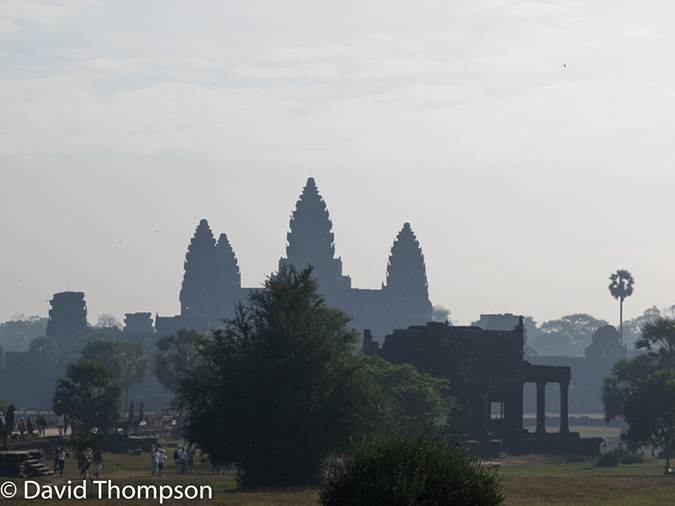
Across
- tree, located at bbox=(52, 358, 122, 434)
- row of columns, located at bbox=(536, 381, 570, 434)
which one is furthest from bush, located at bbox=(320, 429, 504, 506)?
row of columns, located at bbox=(536, 381, 570, 434)

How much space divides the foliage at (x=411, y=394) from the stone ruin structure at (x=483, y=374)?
15.4ft

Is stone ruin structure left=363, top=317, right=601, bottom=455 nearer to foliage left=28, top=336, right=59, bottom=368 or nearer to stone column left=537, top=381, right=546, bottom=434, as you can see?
stone column left=537, top=381, right=546, bottom=434

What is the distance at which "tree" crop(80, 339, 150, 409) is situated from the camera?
10769 centimetres

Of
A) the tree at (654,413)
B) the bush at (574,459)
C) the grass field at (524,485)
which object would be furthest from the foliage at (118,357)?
the tree at (654,413)

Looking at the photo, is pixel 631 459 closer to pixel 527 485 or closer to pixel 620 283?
pixel 527 485

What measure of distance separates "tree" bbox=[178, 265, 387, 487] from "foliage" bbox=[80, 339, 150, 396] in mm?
71355

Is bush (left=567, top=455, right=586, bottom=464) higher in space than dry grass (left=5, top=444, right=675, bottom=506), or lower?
lower

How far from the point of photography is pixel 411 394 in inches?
2317

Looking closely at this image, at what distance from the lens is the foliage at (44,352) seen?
537ft

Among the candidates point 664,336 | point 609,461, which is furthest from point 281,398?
point 664,336

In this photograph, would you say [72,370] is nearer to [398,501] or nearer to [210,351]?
[210,351]

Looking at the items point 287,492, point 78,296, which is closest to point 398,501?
point 287,492

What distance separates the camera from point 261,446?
112 ft

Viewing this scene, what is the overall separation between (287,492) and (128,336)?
5958 inches
